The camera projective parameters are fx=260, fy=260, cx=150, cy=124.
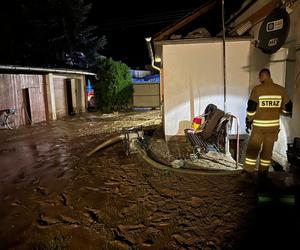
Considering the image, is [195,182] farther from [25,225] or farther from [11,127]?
[11,127]

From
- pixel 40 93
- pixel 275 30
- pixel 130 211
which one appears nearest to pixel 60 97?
pixel 40 93

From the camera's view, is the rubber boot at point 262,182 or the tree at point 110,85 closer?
the rubber boot at point 262,182

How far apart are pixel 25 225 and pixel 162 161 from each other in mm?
3475

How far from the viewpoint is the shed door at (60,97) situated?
53.1 ft

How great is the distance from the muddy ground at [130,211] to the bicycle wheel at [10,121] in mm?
6292

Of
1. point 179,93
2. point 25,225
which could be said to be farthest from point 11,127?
point 25,225

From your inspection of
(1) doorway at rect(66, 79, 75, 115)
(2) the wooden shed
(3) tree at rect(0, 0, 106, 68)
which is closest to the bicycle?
(2) the wooden shed

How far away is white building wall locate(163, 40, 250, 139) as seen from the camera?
8.12 meters

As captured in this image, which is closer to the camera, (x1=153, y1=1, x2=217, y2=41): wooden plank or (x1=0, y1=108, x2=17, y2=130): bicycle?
(x1=153, y1=1, x2=217, y2=41): wooden plank

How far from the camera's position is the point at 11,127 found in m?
12.6

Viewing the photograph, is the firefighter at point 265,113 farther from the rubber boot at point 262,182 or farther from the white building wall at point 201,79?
the white building wall at point 201,79

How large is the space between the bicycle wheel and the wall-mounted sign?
11.3 metres

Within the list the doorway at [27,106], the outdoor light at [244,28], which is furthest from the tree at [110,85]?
the outdoor light at [244,28]

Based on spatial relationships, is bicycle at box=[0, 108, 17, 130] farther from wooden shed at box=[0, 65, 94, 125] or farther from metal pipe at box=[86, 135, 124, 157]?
metal pipe at box=[86, 135, 124, 157]
